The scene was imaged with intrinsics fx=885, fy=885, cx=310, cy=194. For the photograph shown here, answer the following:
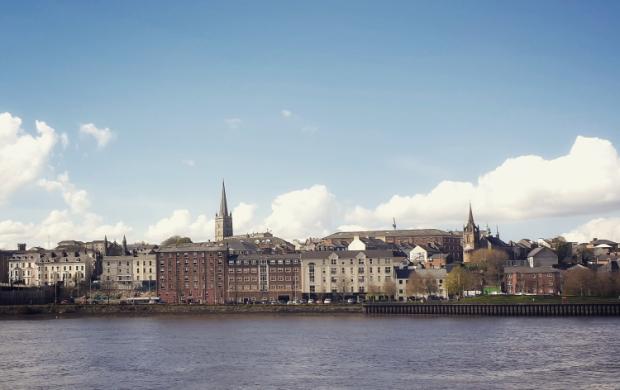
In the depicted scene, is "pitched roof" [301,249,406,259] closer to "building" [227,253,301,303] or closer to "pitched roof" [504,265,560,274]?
"building" [227,253,301,303]

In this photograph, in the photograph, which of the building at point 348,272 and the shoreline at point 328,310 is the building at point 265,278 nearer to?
the building at point 348,272

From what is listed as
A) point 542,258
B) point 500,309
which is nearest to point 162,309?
point 500,309

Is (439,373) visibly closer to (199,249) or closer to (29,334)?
(29,334)

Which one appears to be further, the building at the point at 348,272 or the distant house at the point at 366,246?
the distant house at the point at 366,246

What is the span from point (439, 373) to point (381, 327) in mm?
44877

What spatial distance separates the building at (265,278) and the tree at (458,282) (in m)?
29.1

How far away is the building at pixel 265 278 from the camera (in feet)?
552

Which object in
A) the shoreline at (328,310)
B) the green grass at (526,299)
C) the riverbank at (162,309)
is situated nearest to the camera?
the shoreline at (328,310)

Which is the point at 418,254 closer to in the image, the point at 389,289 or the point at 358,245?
the point at 358,245

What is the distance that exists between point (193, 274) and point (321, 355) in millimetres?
98328

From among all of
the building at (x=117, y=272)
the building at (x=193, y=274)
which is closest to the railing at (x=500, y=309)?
the building at (x=193, y=274)

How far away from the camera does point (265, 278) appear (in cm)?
16988

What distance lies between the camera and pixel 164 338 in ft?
327

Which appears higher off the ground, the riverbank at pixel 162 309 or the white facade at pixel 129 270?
the white facade at pixel 129 270
